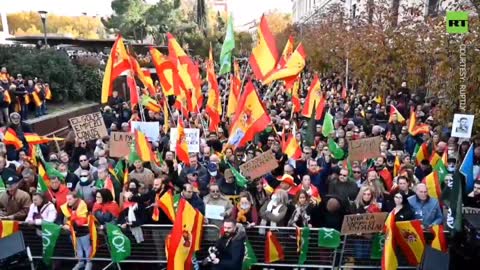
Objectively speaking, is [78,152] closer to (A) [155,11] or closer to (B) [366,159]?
(B) [366,159]

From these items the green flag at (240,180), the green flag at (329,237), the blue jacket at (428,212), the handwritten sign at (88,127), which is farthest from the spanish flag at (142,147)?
the blue jacket at (428,212)

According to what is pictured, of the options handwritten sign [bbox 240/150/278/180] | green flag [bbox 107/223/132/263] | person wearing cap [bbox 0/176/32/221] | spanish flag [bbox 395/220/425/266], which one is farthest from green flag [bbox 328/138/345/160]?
person wearing cap [bbox 0/176/32/221]

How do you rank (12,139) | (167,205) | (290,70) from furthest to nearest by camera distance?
(290,70), (12,139), (167,205)

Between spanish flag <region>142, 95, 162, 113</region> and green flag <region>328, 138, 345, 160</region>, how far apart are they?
20.6ft

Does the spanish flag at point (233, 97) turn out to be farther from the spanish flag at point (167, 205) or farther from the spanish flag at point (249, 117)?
the spanish flag at point (167, 205)

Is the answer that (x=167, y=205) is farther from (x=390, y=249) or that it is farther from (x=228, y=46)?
(x=228, y=46)

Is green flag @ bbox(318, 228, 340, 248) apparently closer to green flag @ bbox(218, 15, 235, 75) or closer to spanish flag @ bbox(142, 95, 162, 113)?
green flag @ bbox(218, 15, 235, 75)

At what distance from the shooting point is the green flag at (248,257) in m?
7.48

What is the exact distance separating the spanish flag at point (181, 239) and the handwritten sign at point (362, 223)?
75.2 inches

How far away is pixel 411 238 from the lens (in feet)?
22.9

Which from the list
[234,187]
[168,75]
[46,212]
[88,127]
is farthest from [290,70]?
[46,212]

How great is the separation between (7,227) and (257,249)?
3.34 meters

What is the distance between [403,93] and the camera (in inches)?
723

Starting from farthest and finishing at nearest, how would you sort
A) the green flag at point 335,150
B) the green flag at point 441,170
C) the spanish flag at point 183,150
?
the green flag at point 335,150 < the spanish flag at point 183,150 < the green flag at point 441,170
